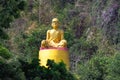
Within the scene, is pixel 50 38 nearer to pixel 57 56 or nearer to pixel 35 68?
pixel 57 56

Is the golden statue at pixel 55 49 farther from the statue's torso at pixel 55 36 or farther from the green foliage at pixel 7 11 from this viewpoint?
the green foliage at pixel 7 11

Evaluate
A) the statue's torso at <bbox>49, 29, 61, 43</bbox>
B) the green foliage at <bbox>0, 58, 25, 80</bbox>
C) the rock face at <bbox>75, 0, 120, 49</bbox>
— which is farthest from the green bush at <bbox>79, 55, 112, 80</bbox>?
the green foliage at <bbox>0, 58, 25, 80</bbox>

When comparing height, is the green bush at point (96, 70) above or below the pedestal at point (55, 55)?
Result: below

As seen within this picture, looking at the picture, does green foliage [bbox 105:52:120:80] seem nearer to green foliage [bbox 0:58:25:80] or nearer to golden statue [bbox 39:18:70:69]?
golden statue [bbox 39:18:70:69]

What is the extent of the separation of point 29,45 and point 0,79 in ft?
60.4

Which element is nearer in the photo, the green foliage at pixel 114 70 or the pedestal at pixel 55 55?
the pedestal at pixel 55 55

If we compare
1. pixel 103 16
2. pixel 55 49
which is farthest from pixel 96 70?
pixel 103 16

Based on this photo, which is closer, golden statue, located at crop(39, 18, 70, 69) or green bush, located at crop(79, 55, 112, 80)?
golden statue, located at crop(39, 18, 70, 69)

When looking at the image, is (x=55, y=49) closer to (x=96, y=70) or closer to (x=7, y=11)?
(x=96, y=70)

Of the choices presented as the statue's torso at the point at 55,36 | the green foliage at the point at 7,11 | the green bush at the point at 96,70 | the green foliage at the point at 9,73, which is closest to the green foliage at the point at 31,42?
the green bush at the point at 96,70

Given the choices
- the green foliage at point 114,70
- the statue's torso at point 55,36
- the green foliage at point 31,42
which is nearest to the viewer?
the statue's torso at point 55,36

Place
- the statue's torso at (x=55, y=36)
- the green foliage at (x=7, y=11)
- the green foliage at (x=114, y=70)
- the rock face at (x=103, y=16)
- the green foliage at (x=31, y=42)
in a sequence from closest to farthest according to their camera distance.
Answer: the green foliage at (x=7, y=11), the statue's torso at (x=55, y=36), the green foliage at (x=114, y=70), the green foliage at (x=31, y=42), the rock face at (x=103, y=16)

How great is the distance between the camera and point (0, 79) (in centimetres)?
939

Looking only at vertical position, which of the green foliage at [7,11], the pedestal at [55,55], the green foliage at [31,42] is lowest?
the pedestal at [55,55]
